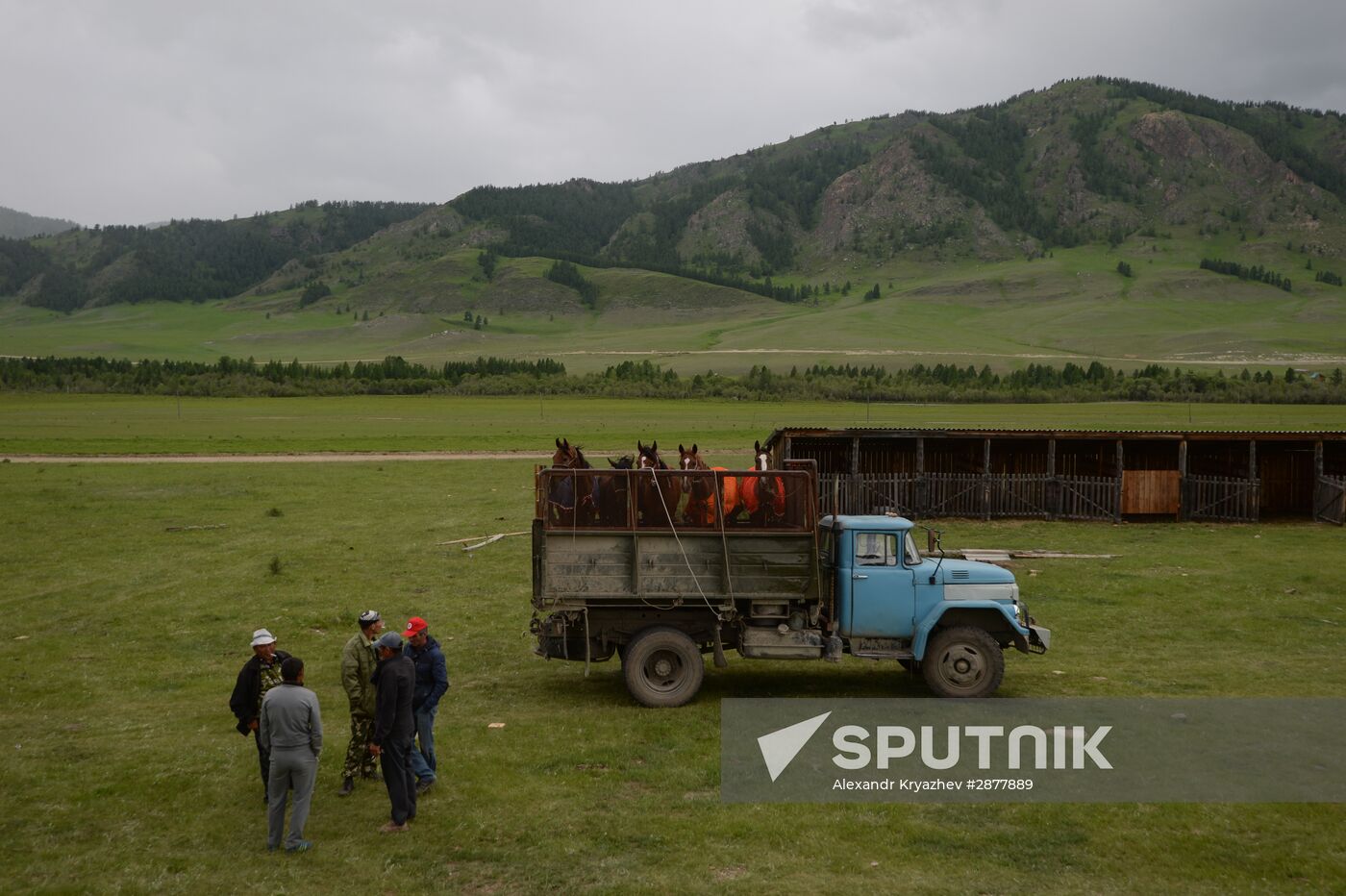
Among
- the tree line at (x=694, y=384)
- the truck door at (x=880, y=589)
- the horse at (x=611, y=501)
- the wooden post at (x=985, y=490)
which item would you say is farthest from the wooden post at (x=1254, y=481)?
the tree line at (x=694, y=384)

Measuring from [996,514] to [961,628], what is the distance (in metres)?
22.0

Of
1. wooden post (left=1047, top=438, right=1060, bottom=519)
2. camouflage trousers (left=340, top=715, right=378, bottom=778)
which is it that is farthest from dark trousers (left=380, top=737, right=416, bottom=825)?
wooden post (left=1047, top=438, right=1060, bottom=519)

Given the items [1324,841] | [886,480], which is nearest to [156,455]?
[886,480]

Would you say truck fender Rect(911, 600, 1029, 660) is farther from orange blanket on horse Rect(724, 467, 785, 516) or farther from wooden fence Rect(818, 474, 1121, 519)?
wooden fence Rect(818, 474, 1121, 519)

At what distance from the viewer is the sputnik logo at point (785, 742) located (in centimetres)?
1112

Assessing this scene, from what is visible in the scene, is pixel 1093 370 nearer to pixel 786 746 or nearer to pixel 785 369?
pixel 785 369

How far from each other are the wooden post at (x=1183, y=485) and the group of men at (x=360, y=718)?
29607 millimetres

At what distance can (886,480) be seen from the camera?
33.6 m

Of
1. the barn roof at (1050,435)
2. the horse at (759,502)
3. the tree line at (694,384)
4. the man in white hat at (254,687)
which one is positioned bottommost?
the man in white hat at (254,687)

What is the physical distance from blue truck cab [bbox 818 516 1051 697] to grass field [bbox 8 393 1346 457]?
114 ft

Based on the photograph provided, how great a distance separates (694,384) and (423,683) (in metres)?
104

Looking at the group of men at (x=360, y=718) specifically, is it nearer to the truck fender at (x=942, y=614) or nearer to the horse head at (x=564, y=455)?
the horse head at (x=564, y=455)

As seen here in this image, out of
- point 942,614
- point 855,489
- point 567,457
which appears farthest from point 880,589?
point 855,489

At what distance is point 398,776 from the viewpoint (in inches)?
371
